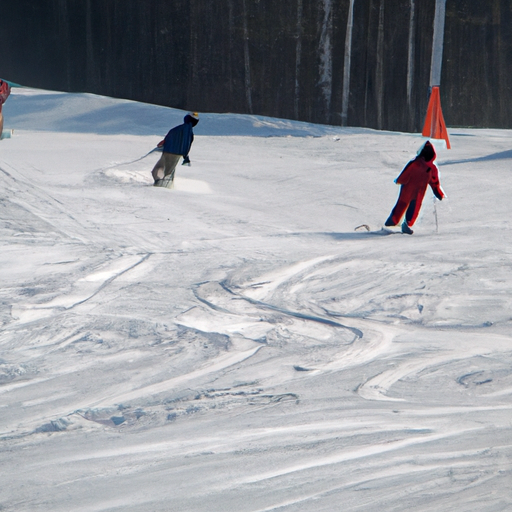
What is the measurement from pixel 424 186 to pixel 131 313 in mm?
3733

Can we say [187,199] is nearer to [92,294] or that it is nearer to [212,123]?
[92,294]

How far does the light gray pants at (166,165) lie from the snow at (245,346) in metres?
0.27

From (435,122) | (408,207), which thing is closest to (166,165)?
(408,207)

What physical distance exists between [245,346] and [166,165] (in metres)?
4.34

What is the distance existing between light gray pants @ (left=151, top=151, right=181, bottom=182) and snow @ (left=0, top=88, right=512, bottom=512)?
0.27 meters

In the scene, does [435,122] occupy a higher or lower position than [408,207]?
higher

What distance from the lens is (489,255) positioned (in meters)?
5.63

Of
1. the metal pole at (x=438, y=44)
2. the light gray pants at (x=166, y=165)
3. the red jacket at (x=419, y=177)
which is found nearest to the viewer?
the red jacket at (x=419, y=177)

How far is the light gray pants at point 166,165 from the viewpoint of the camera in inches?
303

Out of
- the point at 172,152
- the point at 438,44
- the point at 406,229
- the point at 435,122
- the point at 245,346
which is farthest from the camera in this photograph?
the point at 438,44

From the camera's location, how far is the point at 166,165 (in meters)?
7.74

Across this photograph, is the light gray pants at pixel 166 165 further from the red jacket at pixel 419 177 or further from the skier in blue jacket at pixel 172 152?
the red jacket at pixel 419 177

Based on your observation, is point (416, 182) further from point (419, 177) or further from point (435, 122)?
point (435, 122)

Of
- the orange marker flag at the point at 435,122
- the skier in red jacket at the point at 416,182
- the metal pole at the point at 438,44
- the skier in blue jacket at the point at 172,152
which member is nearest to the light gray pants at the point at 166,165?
the skier in blue jacket at the point at 172,152
